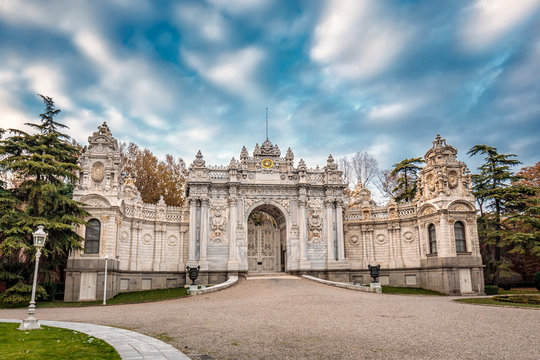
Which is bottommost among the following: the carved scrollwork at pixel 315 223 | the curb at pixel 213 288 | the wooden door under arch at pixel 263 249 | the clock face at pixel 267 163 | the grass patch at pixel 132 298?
the grass patch at pixel 132 298

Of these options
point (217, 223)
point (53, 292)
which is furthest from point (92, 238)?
point (217, 223)

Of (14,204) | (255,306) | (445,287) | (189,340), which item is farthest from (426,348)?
(14,204)

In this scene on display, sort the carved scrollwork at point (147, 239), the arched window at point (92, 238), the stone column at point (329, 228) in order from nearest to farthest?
the arched window at point (92, 238), the carved scrollwork at point (147, 239), the stone column at point (329, 228)

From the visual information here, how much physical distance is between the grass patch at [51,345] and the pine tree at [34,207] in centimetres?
1110

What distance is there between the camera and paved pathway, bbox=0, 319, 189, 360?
26.0 feet

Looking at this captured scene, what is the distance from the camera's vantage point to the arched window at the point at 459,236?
93.0ft

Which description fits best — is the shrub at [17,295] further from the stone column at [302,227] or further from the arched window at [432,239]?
the arched window at [432,239]

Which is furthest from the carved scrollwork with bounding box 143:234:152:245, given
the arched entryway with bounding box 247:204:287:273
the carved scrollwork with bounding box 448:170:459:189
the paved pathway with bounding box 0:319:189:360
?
the carved scrollwork with bounding box 448:170:459:189

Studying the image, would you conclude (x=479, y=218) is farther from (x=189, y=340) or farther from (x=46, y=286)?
(x=46, y=286)

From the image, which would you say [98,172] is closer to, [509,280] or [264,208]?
[264,208]

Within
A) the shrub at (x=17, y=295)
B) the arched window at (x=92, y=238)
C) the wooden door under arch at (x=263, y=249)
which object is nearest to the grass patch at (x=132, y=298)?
the shrub at (x=17, y=295)

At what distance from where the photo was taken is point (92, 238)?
84.1 feet

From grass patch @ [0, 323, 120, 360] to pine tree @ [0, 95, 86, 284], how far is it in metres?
11.1

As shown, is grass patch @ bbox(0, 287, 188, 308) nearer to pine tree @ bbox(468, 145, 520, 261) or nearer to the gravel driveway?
the gravel driveway
